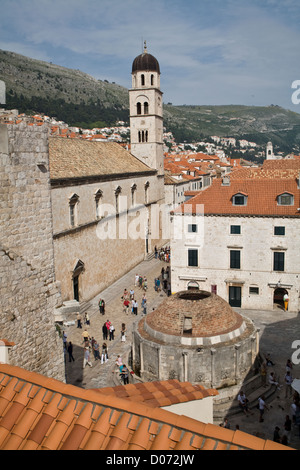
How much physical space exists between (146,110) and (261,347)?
32370 mm

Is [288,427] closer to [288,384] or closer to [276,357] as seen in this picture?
[288,384]

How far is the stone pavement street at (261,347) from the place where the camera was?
645 inches

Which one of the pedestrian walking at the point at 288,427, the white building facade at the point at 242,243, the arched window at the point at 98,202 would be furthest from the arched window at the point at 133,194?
the pedestrian walking at the point at 288,427

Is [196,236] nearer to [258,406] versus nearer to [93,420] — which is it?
[258,406]

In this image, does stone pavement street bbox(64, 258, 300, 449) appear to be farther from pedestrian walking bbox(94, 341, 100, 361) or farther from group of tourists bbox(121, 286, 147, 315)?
group of tourists bbox(121, 286, 147, 315)

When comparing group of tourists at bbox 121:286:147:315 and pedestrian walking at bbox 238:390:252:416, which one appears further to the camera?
group of tourists at bbox 121:286:147:315

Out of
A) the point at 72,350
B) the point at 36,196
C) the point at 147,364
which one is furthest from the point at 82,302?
the point at 36,196

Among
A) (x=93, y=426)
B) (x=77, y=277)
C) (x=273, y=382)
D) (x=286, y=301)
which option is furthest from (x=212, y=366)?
(x=77, y=277)

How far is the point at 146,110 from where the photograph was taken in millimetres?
46812

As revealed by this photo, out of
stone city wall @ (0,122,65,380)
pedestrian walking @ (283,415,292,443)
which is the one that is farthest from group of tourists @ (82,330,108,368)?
stone city wall @ (0,122,65,380)

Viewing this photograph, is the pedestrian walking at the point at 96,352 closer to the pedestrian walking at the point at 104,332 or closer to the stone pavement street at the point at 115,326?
the stone pavement street at the point at 115,326

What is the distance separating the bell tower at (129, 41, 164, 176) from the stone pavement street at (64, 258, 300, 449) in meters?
18.3

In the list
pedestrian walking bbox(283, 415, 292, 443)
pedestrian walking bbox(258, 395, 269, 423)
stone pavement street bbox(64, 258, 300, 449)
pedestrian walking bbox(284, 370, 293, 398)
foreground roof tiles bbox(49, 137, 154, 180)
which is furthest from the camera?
foreground roof tiles bbox(49, 137, 154, 180)

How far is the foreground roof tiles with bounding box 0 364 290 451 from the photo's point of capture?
464 cm
